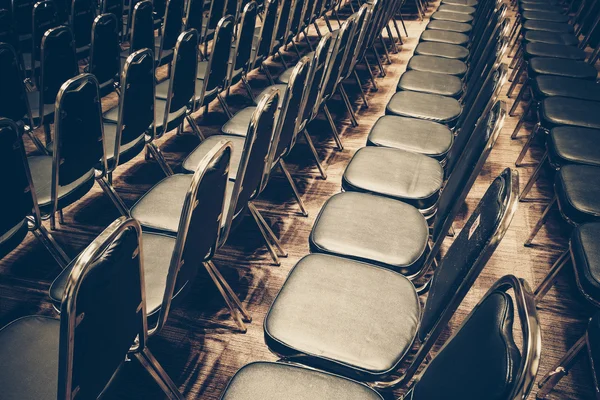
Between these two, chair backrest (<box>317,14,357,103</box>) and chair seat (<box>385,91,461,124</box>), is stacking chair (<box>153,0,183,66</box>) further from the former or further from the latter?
chair seat (<box>385,91,461,124</box>)

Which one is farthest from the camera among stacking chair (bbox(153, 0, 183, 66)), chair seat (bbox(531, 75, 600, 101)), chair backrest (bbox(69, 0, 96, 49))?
stacking chair (bbox(153, 0, 183, 66))

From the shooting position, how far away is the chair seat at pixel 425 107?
9.34 feet

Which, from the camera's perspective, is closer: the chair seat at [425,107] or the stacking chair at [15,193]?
the stacking chair at [15,193]

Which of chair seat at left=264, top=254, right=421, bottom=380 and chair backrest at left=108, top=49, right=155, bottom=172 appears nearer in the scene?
chair seat at left=264, top=254, right=421, bottom=380

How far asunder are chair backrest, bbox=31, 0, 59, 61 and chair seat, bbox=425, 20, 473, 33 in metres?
3.72

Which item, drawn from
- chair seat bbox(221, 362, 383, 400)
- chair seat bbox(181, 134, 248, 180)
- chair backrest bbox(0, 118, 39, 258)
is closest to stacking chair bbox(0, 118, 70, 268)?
chair backrest bbox(0, 118, 39, 258)

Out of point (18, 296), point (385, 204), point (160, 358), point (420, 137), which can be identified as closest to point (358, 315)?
point (385, 204)

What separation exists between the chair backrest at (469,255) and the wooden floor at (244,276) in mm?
860

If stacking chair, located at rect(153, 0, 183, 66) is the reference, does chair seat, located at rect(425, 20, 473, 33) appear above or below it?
above

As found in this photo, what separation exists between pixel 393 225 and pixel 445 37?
3.22m

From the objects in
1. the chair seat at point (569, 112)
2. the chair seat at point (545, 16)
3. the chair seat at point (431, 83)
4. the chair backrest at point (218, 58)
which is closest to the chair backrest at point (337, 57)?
the chair seat at point (431, 83)

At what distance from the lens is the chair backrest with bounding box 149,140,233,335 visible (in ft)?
4.20

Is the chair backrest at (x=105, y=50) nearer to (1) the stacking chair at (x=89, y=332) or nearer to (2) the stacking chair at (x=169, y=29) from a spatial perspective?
(2) the stacking chair at (x=169, y=29)

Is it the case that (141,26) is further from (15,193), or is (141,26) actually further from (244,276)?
(244,276)
